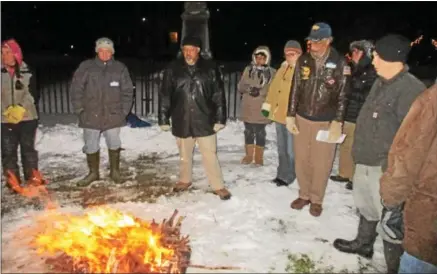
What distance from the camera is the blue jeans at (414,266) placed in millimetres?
2816

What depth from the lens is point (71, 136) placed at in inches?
371

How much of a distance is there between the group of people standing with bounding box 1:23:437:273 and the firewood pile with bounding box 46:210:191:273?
1.95 meters

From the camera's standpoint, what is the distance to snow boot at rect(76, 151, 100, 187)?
6769 mm

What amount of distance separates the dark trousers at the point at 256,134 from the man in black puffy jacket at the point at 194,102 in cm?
180

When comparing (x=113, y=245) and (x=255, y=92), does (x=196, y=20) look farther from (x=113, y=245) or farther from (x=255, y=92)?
(x=113, y=245)

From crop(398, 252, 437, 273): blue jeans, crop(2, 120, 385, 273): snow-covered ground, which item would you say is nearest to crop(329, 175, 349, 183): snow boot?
crop(2, 120, 385, 273): snow-covered ground

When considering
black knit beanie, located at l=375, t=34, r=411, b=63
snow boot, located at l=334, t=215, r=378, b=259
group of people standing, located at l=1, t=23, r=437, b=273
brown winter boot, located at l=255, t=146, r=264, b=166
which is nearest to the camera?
black knit beanie, located at l=375, t=34, r=411, b=63

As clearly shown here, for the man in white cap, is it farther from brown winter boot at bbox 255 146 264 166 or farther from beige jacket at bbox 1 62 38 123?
brown winter boot at bbox 255 146 264 166

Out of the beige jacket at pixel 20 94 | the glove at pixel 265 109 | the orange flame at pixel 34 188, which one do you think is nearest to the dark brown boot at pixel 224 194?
the glove at pixel 265 109

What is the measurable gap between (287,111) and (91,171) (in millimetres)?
3282

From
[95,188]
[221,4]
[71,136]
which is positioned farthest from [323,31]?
[221,4]

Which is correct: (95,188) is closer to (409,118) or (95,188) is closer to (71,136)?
(71,136)

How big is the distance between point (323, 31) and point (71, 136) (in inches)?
245

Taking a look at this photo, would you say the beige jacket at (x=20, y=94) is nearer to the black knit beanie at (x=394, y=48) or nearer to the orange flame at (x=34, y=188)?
the orange flame at (x=34, y=188)
